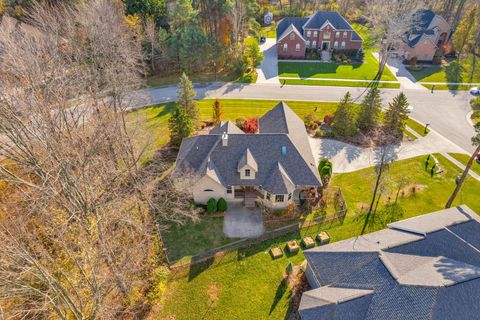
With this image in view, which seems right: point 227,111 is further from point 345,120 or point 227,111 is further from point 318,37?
point 318,37

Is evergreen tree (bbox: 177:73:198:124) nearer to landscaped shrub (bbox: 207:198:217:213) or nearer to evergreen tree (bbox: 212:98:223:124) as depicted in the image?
evergreen tree (bbox: 212:98:223:124)

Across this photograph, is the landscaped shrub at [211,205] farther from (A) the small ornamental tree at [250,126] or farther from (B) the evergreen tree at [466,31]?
(B) the evergreen tree at [466,31]

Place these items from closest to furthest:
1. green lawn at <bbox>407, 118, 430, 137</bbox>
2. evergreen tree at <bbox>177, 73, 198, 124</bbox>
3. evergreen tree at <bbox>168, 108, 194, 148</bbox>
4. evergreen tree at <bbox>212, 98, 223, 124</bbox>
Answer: evergreen tree at <bbox>168, 108, 194, 148</bbox>
evergreen tree at <bbox>177, 73, 198, 124</bbox>
evergreen tree at <bbox>212, 98, 223, 124</bbox>
green lawn at <bbox>407, 118, 430, 137</bbox>

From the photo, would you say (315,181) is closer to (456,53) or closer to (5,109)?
(5,109)

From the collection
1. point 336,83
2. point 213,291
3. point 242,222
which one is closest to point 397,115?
point 336,83

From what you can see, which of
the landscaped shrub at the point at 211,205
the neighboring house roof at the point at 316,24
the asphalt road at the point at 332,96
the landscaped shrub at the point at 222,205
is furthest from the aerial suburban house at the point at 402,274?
the neighboring house roof at the point at 316,24

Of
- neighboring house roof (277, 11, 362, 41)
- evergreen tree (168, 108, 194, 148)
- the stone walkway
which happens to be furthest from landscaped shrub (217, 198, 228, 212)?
neighboring house roof (277, 11, 362, 41)

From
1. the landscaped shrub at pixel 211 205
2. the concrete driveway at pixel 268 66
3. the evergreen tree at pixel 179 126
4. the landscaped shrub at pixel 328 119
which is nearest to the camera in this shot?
the landscaped shrub at pixel 211 205
